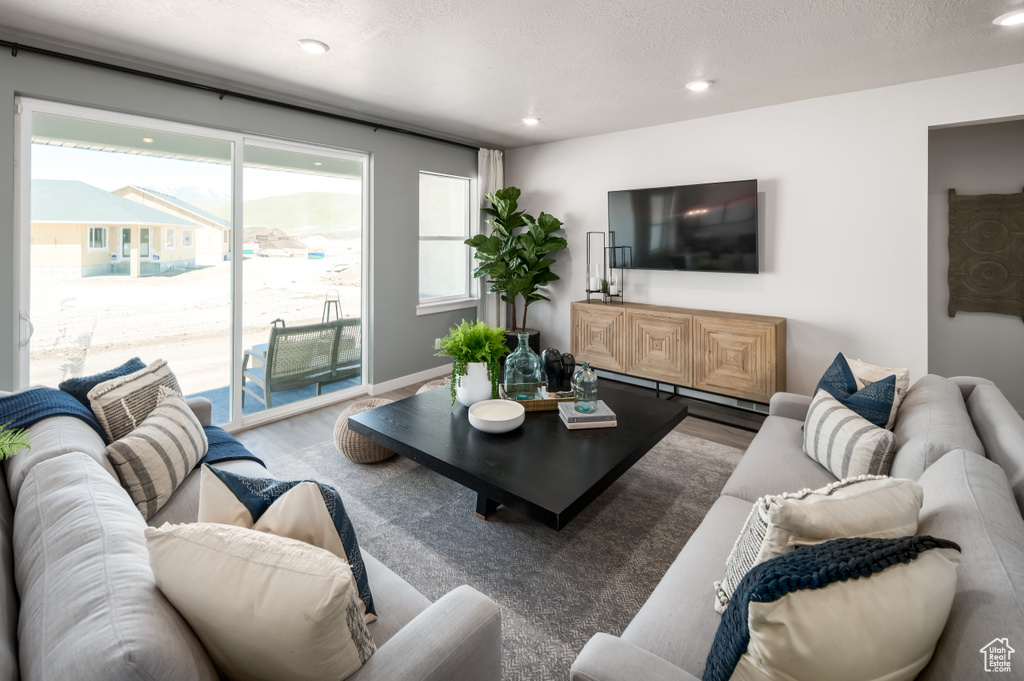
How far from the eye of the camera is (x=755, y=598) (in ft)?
2.72

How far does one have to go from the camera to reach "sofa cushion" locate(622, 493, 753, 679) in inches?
44.8

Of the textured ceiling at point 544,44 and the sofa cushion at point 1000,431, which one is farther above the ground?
the textured ceiling at point 544,44

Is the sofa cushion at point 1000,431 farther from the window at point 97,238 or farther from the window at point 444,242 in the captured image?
the window at point 97,238

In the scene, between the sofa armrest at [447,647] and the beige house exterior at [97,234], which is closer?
the sofa armrest at [447,647]

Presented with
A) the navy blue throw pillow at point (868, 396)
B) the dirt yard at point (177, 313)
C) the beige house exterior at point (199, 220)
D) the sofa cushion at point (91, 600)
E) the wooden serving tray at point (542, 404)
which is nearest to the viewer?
the sofa cushion at point (91, 600)

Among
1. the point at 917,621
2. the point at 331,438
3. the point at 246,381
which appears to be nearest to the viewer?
the point at 917,621

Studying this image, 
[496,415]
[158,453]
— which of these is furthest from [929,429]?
[158,453]

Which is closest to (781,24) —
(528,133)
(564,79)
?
(564,79)

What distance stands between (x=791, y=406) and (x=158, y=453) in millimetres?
2875

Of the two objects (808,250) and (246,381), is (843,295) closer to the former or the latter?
(808,250)

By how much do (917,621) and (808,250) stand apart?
3.67 meters

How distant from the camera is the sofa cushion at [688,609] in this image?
114 cm

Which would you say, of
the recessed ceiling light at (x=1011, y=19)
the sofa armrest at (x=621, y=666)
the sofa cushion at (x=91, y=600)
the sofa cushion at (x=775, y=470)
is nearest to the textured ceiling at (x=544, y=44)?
the recessed ceiling light at (x=1011, y=19)

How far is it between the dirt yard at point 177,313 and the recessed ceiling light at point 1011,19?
14.2ft
